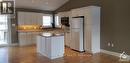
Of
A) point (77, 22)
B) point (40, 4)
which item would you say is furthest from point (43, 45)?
point (40, 4)

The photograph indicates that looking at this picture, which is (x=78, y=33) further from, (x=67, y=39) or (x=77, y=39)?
(x=67, y=39)

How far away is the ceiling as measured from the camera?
7.38 meters

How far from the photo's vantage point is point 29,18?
26.7ft

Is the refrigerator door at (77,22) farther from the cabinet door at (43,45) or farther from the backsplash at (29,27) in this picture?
the backsplash at (29,27)

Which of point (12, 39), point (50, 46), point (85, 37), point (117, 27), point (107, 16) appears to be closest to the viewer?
point (50, 46)

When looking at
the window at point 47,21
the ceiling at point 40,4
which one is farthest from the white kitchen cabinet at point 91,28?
the window at point 47,21

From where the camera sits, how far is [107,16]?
5797 mm

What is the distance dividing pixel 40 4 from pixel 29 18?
1.02 m

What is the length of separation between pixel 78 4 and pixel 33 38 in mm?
3185

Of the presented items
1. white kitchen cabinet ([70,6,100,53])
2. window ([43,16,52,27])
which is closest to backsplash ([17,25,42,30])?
window ([43,16,52,27])

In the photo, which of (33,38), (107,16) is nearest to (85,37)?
(107,16)

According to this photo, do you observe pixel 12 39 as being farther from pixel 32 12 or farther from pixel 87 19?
pixel 87 19

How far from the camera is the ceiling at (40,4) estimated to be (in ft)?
24.2

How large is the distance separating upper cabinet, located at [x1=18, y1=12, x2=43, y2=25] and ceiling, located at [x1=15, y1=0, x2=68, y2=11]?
1.32ft
